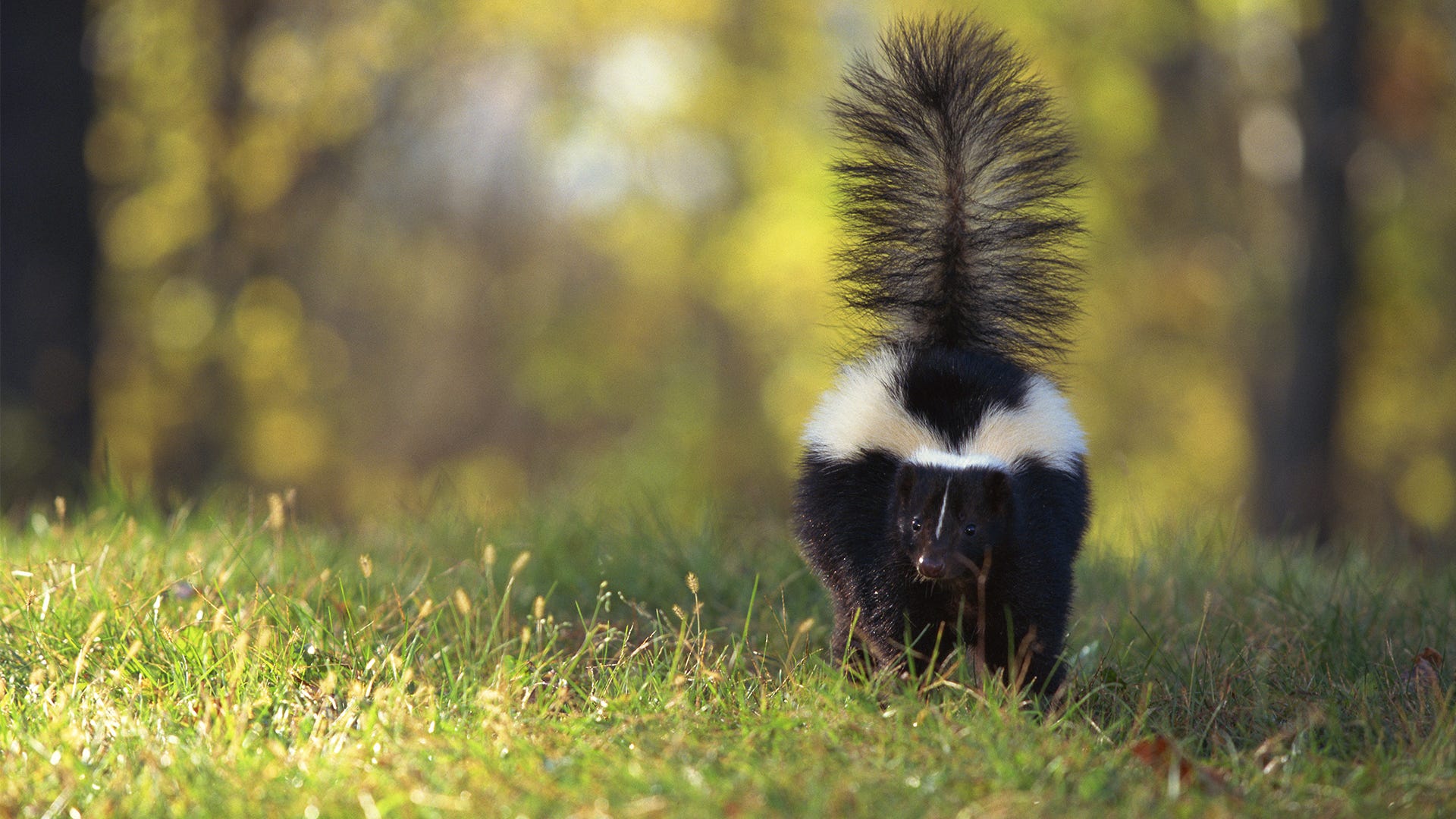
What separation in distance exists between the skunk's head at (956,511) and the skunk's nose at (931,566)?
0.06m

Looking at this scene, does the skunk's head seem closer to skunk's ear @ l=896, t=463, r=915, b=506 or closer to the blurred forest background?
skunk's ear @ l=896, t=463, r=915, b=506

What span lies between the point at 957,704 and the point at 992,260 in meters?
1.69

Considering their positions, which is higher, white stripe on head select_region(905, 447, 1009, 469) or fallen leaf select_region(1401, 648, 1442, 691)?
white stripe on head select_region(905, 447, 1009, 469)

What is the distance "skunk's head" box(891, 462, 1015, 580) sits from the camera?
3525mm

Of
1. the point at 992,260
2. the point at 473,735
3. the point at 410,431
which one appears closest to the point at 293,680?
the point at 473,735

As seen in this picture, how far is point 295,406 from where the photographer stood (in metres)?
13.5

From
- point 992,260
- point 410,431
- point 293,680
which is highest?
point 992,260

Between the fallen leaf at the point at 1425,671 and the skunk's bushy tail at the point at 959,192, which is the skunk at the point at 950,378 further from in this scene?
the fallen leaf at the point at 1425,671

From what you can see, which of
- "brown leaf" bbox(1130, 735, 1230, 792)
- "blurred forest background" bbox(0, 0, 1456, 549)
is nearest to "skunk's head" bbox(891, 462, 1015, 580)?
"brown leaf" bbox(1130, 735, 1230, 792)

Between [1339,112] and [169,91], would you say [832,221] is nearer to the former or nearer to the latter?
[1339,112]

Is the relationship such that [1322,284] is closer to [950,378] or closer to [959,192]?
[959,192]

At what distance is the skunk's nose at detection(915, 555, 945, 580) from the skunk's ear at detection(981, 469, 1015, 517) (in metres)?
0.29

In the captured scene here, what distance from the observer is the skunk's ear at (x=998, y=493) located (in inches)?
142

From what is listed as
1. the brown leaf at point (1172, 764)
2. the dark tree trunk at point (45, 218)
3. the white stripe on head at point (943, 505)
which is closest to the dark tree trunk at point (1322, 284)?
the white stripe on head at point (943, 505)
